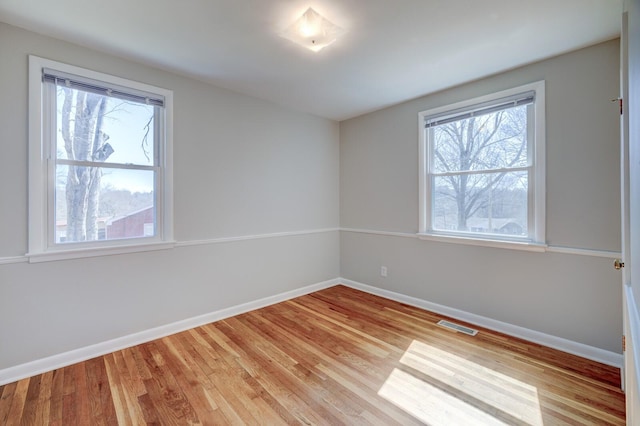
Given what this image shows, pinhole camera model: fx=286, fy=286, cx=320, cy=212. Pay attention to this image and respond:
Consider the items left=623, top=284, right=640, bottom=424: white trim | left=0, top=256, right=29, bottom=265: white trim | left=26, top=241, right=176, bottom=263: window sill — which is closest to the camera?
left=623, top=284, right=640, bottom=424: white trim

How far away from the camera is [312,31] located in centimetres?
199

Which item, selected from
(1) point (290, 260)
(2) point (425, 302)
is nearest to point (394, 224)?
(2) point (425, 302)

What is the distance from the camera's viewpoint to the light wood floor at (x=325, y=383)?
5.60 feet

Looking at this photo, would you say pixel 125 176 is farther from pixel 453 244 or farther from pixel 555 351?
pixel 555 351

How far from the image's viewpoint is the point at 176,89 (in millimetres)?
2773

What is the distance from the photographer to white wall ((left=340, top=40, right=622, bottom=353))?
2.20 meters

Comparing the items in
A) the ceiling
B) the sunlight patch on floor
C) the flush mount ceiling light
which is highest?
the ceiling

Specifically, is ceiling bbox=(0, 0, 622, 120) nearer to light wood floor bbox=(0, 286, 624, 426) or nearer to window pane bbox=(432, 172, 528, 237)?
window pane bbox=(432, 172, 528, 237)

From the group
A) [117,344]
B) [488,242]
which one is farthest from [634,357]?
[117,344]

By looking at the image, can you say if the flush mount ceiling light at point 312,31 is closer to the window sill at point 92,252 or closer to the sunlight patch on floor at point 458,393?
the window sill at point 92,252

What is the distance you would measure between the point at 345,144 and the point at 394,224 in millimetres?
1434

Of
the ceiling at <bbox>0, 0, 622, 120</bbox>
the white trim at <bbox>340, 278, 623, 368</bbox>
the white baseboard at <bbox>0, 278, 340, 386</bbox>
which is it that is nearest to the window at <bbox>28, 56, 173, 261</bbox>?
the ceiling at <bbox>0, 0, 622, 120</bbox>

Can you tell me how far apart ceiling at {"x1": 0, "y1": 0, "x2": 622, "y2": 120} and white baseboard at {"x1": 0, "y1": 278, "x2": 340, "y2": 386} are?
2425 mm

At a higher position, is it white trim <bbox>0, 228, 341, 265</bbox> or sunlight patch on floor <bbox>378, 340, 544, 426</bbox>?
white trim <bbox>0, 228, 341, 265</bbox>
